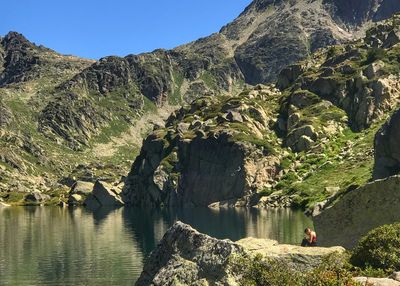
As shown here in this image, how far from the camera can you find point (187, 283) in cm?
2494

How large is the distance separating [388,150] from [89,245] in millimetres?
70293

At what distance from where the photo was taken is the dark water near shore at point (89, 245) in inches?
2702

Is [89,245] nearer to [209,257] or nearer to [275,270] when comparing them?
[209,257]

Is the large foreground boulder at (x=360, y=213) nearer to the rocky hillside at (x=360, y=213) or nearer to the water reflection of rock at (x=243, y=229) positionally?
the rocky hillside at (x=360, y=213)

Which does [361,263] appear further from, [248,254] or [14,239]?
[14,239]

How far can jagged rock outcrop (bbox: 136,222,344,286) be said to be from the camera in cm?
2441

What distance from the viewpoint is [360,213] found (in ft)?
113

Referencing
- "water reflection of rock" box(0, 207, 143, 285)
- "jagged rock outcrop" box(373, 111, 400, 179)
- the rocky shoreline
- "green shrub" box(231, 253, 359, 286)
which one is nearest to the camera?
"green shrub" box(231, 253, 359, 286)

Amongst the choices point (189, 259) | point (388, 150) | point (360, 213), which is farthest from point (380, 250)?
point (388, 150)

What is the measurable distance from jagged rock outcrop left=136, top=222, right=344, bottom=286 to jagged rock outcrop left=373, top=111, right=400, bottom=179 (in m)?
103

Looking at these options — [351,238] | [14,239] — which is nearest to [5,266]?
[14,239]

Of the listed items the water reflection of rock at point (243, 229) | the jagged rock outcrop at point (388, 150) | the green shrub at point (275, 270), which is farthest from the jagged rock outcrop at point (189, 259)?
the jagged rock outcrop at point (388, 150)

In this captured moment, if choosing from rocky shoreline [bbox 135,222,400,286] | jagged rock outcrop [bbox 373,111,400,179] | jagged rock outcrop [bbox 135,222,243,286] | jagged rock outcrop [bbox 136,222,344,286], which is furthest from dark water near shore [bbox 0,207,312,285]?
rocky shoreline [bbox 135,222,400,286]

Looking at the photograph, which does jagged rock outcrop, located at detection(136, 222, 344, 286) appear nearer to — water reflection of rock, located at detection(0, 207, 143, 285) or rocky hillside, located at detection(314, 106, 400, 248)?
rocky hillside, located at detection(314, 106, 400, 248)
